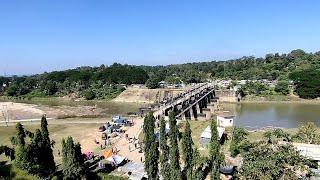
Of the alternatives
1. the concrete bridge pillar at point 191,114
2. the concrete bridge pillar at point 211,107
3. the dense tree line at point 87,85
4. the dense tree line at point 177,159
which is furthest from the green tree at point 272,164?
the dense tree line at point 87,85

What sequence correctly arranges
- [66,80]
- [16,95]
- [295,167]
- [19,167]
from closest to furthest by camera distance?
[295,167]
[19,167]
[16,95]
[66,80]

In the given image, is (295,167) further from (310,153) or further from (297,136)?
(297,136)

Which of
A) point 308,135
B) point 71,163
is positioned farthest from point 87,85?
point 71,163

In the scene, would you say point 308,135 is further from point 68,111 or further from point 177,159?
point 68,111

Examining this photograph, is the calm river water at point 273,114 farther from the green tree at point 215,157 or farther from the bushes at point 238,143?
the green tree at point 215,157

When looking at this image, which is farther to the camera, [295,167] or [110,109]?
[110,109]

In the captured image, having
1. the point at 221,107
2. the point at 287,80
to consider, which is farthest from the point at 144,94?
the point at 287,80

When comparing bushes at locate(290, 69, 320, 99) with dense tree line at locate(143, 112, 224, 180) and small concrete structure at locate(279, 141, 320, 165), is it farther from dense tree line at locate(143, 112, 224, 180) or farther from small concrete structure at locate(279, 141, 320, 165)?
dense tree line at locate(143, 112, 224, 180)

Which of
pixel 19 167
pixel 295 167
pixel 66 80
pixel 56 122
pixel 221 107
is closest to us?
pixel 295 167
